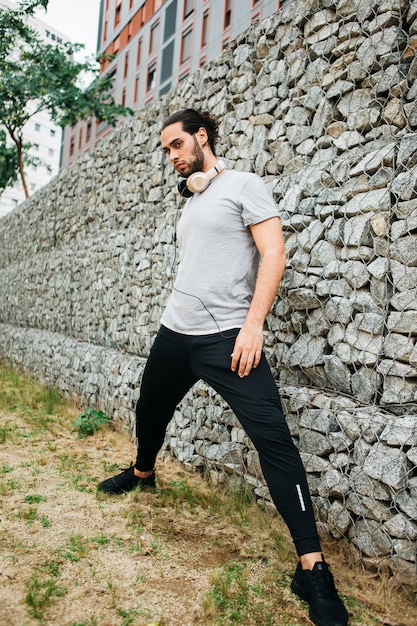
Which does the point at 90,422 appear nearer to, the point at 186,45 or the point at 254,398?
the point at 254,398

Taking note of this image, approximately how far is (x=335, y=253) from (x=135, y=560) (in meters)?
1.82

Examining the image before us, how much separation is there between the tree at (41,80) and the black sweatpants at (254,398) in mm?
10844

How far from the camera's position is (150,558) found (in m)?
2.43

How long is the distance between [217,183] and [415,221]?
3.04 feet

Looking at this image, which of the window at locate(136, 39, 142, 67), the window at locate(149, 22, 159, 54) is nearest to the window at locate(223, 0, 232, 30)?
the window at locate(149, 22, 159, 54)

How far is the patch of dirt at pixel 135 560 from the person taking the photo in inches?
78.7

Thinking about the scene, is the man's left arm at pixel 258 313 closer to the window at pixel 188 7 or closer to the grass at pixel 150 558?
the grass at pixel 150 558

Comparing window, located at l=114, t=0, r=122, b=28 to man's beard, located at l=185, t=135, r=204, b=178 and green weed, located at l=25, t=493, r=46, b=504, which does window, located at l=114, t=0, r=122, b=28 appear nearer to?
man's beard, located at l=185, t=135, r=204, b=178

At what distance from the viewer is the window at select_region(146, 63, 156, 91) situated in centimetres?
2502

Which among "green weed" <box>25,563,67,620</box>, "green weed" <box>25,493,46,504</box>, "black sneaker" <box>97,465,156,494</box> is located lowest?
"green weed" <box>25,493,46,504</box>

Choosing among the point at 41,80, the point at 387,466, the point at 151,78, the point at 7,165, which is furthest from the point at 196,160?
the point at 151,78

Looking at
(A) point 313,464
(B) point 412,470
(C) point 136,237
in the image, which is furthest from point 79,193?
(B) point 412,470

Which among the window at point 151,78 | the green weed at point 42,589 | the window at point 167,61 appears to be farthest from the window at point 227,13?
the green weed at point 42,589

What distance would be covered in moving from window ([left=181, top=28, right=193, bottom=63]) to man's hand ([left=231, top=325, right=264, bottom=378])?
75.0 feet
